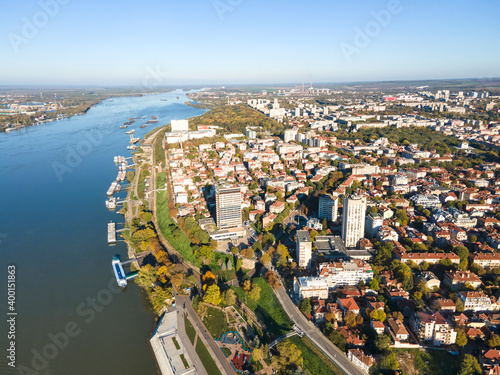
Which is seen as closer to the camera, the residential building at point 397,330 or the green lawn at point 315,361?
the green lawn at point 315,361

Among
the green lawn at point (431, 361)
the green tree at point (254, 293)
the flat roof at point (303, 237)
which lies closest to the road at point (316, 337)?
the green tree at point (254, 293)

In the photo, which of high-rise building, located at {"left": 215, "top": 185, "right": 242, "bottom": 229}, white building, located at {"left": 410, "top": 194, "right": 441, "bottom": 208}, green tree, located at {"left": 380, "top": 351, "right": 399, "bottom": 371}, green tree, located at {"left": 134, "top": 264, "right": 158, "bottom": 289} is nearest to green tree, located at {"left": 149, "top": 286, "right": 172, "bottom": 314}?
green tree, located at {"left": 134, "top": 264, "right": 158, "bottom": 289}

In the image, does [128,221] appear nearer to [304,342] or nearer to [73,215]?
[73,215]

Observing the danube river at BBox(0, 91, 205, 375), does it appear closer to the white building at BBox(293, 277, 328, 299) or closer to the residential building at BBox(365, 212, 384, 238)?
the white building at BBox(293, 277, 328, 299)

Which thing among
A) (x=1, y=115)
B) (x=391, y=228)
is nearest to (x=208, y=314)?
(x=391, y=228)

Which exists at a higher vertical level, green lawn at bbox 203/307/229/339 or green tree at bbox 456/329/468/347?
green tree at bbox 456/329/468/347

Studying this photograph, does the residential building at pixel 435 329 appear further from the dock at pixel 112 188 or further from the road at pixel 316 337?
the dock at pixel 112 188
